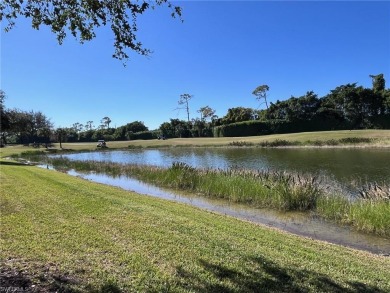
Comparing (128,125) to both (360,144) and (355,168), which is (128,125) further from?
(355,168)

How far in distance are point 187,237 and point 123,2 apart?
4.52 m

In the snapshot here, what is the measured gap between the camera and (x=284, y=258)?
6461mm

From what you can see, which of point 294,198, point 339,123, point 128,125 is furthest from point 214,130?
point 294,198

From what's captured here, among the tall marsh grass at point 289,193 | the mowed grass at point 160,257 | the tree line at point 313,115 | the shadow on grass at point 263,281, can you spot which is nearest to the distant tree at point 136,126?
the tree line at point 313,115

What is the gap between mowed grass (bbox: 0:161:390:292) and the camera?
197 inches

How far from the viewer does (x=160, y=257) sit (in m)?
6.00

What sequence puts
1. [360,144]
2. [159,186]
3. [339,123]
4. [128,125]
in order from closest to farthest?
[159,186] < [360,144] < [339,123] < [128,125]

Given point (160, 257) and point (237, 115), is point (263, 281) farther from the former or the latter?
point (237, 115)

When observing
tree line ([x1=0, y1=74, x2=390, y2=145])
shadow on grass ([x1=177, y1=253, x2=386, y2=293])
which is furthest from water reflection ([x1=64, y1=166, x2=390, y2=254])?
tree line ([x1=0, y1=74, x2=390, y2=145])

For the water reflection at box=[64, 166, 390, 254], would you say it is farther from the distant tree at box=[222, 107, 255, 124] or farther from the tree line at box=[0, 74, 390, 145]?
the distant tree at box=[222, 107, 255, 124]

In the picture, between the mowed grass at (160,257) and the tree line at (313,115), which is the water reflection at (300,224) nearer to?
the mowed grass at (160,257)

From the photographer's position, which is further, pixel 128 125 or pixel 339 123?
pixel 128 125

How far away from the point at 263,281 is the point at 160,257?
1.74 m

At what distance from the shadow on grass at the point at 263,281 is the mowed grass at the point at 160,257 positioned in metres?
0.01
